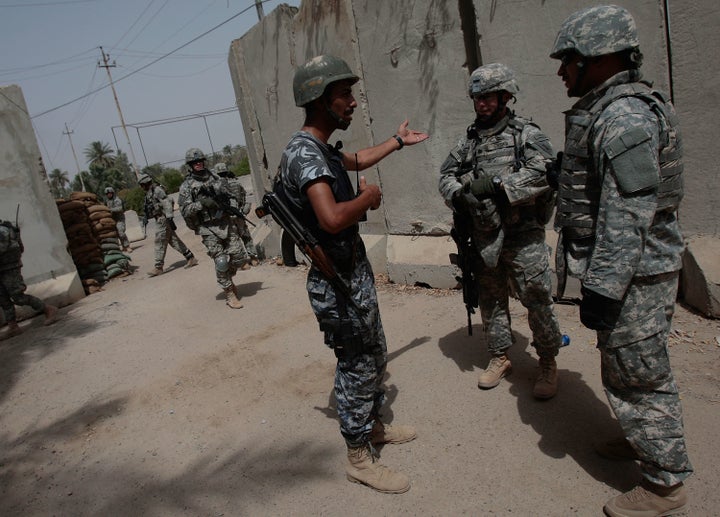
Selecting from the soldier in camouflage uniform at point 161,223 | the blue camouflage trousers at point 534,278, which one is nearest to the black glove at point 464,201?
the blue camouflage trousers at point 534,278

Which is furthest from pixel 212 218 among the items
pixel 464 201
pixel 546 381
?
pixel 546 381

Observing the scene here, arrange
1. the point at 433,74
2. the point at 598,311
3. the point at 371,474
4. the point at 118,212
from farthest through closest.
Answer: the point at 118,212 → the point at 433,74 → the point at 371,474 → the point at 598,311

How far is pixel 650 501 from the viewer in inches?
74.5

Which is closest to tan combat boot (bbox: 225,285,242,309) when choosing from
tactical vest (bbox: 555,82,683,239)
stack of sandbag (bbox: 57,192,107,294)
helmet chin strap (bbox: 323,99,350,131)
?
stack of sandbag (bbox: 57,192,107,294)

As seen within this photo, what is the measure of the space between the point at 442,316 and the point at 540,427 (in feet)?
5.94

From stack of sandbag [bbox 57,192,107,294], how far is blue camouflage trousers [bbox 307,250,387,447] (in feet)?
23.4

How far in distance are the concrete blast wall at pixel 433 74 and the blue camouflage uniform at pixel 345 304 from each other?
251cm

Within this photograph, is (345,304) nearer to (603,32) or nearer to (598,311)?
(598,311)

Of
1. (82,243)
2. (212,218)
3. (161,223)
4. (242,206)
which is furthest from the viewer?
(161,223)

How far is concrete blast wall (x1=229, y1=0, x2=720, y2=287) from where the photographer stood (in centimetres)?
328

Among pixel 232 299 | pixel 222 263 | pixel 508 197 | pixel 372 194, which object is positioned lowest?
pixel 232 299

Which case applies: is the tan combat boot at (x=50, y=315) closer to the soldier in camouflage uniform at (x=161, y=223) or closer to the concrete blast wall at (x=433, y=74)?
the soldier in camouflage uniform at (x=161, y=223)

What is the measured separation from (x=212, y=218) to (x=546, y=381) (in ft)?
14.5

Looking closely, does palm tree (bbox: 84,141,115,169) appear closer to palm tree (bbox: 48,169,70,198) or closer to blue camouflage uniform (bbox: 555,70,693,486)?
palm tree (bbox: 48,169,70,198)
